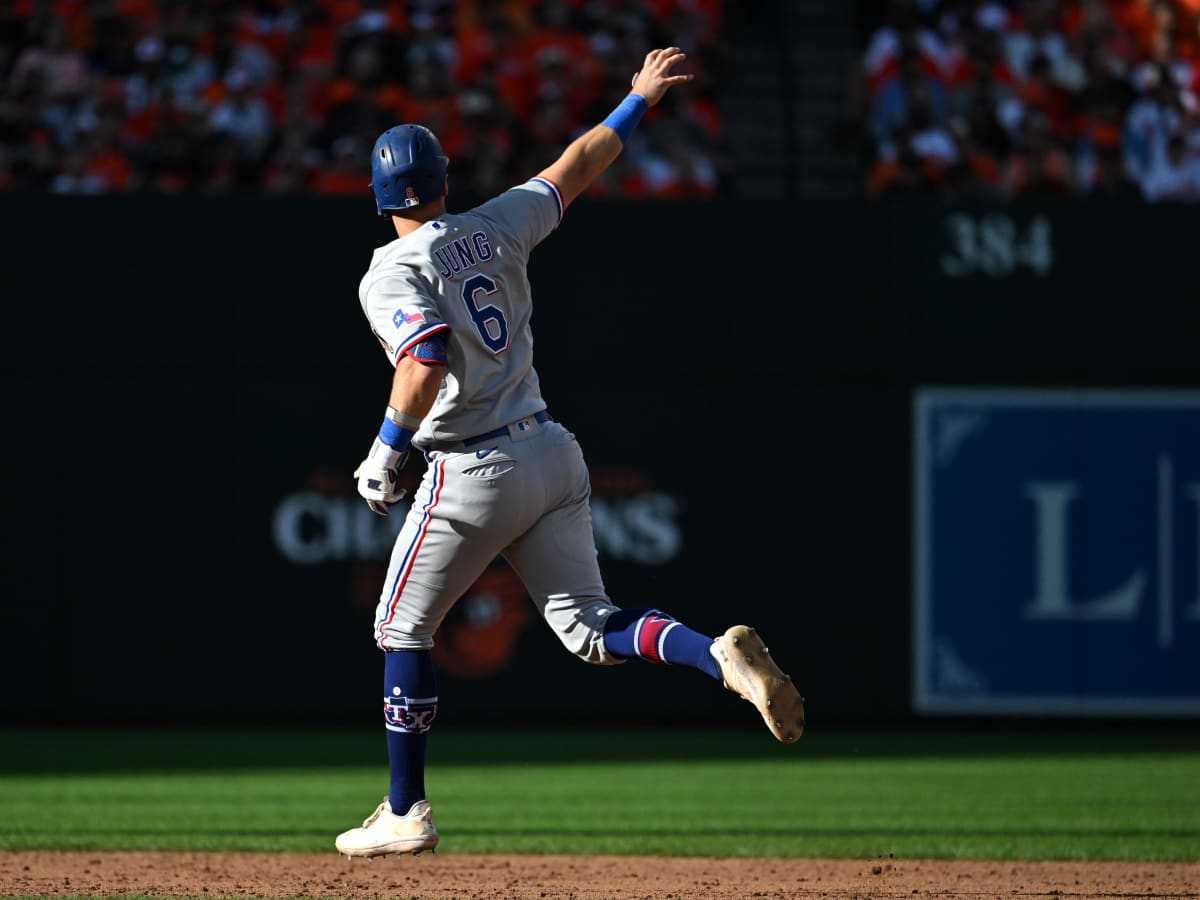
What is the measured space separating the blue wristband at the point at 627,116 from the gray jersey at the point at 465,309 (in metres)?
0.53

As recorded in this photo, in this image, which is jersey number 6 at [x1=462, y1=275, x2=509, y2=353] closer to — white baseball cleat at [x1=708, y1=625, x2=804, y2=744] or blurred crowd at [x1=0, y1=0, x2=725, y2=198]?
white baseball cleat at [x1=708, y1=625, x2=804, y2=744]

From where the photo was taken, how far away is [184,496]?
438 inches

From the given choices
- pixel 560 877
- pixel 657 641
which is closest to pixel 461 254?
pixel 657 641

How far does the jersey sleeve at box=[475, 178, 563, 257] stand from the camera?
5.52 meters

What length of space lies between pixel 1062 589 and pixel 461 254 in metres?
7.16

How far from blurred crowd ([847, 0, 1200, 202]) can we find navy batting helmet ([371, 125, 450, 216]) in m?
7.36

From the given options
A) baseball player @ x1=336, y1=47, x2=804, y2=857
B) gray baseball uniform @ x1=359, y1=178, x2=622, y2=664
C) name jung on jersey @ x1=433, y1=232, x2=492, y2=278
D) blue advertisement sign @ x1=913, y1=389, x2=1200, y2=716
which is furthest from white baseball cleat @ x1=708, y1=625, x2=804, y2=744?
blue advertisement sign @ x1=913, y1=389, x2=1200, y2=716

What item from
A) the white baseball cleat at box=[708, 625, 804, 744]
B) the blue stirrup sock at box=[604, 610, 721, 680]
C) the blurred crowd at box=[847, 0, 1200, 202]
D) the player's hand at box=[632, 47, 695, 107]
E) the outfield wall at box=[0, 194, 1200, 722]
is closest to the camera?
the white baseball cleat at box=[708, 625, 804, 744]

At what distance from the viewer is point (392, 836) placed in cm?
532

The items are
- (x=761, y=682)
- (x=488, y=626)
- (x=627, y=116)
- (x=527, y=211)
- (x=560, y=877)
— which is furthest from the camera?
(x=488, y=626)

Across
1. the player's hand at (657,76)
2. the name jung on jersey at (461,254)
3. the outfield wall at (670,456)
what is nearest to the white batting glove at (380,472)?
the name jung on jersey at (461,254)

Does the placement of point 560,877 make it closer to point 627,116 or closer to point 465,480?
point 465,480

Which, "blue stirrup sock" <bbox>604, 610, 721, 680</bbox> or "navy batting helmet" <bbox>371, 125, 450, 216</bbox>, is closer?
"blue stirrup sock" <bbox>604, 610, 721, 680</bbox>

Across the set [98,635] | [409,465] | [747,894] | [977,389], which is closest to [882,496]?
[977,389]
